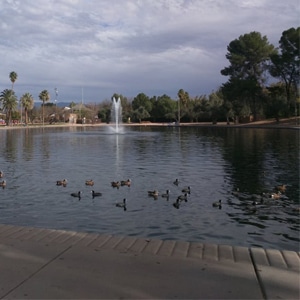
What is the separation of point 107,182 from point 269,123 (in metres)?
67.0

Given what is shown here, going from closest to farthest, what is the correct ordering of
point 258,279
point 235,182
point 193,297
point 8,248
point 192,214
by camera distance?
point 193,297 < point 258,279 < point 8,248 < point 192,214 < point 235,182

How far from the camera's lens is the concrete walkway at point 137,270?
4.10 meters

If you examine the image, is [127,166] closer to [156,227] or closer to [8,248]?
[156,227]

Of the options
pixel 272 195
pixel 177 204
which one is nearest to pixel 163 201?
pixel 177 204

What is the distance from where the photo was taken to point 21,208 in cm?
1141

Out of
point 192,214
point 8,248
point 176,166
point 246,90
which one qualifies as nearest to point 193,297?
point 8,248

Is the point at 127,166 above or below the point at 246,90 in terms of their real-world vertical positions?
below

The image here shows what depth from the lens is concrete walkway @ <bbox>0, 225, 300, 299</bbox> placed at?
4.10 metres

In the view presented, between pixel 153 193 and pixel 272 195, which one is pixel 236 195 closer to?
pixel 272 195

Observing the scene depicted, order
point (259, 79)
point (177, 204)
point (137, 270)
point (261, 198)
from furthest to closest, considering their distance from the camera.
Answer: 1. point (259, 79)
2. point (261, 198)
3. point (177, 204)
4. point (137, 270)

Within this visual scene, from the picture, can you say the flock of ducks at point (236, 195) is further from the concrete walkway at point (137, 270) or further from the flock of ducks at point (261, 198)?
the concrete walkway at point (137, 270)

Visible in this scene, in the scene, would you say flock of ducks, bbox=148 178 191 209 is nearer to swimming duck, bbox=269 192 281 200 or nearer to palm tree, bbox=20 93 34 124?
swimming duck, bbox=269 192 281 200

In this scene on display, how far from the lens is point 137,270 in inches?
184

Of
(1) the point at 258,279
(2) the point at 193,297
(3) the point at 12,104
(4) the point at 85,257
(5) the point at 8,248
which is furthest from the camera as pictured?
(3) the point at 12,104
